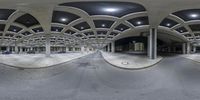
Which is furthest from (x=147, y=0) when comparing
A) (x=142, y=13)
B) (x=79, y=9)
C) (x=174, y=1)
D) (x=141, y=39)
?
(x=141, y=39)

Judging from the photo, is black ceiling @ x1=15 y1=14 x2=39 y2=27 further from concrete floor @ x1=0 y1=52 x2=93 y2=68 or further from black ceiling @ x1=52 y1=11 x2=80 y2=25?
concrete floor @ x1=0 y1=52 x2=93 y2=68

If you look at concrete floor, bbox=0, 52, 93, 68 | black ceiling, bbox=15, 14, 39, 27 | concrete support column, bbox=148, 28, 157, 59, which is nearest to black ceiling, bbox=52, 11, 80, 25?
black ceiling, bbox=15, 14, 39, 27

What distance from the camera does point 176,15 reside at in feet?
70.0

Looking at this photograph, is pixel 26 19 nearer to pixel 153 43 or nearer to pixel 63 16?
pixel 63 16

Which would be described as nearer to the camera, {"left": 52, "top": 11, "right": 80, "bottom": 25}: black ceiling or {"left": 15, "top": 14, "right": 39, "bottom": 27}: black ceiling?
{"left": 52, "top": 11, "right": 80, "bottom": 25}: black ceiling

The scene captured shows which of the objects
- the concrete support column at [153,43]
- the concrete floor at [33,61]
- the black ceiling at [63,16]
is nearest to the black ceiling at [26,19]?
the black ceiling at [63,16]

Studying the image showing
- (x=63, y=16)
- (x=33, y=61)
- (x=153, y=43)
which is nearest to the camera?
(x=33, y=61)

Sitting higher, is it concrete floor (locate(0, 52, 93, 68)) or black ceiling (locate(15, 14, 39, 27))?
black ceiling (locate(15, 14, 39, 27))

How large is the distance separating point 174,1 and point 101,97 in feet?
33.8

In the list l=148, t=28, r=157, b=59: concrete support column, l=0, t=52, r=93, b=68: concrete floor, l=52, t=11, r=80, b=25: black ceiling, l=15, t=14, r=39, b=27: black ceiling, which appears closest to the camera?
l=0, t=52, r=93, b=68: concrete floor

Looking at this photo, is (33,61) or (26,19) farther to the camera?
(26,19)

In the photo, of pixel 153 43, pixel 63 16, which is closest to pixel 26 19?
pixel 63 16

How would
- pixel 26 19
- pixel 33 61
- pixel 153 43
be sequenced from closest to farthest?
pixel 33 61
pixel 26 19
pixel 153 43

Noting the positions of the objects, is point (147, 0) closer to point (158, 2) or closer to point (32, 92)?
point (158, 2)
